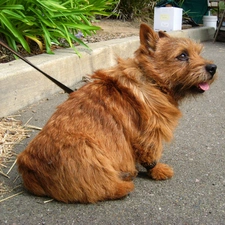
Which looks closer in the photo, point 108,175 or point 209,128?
point 108,175

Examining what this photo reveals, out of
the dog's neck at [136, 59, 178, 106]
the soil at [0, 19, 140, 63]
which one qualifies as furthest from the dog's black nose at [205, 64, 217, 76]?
the soil at [0, 19, 140, 63]

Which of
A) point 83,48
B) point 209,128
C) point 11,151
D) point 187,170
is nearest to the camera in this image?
point 187,170

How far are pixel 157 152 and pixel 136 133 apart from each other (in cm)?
26

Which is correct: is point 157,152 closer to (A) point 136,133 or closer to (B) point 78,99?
(A) point 136,133

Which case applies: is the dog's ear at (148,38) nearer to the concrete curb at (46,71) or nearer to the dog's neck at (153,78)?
the dog's neck at (153,78)

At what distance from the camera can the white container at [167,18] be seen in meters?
10.4

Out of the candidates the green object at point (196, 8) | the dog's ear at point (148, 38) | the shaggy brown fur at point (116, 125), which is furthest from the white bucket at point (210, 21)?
the dog's ear at point (148, 38)

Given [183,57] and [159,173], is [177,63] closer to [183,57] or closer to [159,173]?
[183,57]

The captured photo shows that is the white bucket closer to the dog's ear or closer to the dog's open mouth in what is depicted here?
the dog's ear

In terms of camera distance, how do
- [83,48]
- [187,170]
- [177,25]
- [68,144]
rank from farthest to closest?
[177,25], [83,48], [187,170], [68,144]

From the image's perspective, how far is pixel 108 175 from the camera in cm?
296

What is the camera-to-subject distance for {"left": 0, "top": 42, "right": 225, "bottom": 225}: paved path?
2910 millimetres

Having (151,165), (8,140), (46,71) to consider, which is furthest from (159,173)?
(46,71)

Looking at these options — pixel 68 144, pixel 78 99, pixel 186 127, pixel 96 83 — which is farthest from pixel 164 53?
pixel 186 127
